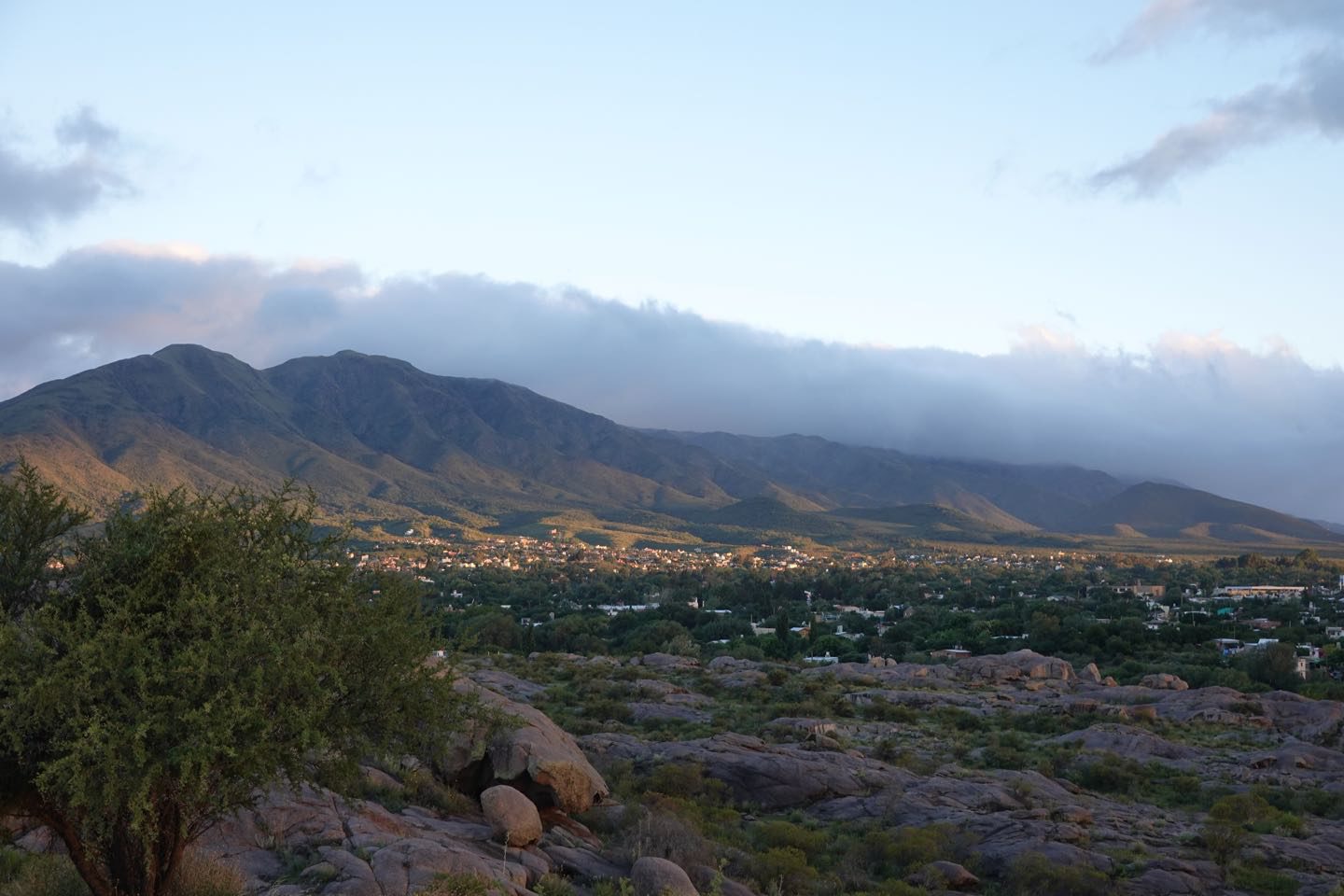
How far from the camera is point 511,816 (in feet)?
70.0

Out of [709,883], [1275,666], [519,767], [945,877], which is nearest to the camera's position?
[709,883]

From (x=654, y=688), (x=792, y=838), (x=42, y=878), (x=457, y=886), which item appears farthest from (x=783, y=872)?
(x=654, y=688)

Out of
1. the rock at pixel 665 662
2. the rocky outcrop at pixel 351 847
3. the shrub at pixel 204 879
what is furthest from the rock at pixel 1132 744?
the shrub at pixel 204 879

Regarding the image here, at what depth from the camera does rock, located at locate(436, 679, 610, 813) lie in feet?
77.0

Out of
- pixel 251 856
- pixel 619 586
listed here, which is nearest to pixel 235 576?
pixel 251 856

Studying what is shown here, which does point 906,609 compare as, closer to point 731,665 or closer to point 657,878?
point 731,665

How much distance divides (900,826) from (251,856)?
16.0 metres

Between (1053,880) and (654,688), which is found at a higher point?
(1053,880)

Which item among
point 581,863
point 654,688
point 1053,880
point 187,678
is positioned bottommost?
point 654,688

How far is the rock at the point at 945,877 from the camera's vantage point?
23.0 metres

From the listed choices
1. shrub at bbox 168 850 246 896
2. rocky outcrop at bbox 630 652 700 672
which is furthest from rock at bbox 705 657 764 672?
shrub at bbox 168 850 246 896

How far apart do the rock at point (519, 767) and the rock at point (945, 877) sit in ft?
24.8

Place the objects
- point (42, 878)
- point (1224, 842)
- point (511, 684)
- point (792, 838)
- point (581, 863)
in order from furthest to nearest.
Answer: point (511, 684)
point (1224, 842)
point (792, 838)
point (581, 863)
point (42, 878)

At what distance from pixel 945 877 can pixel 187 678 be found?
55.4 ft
